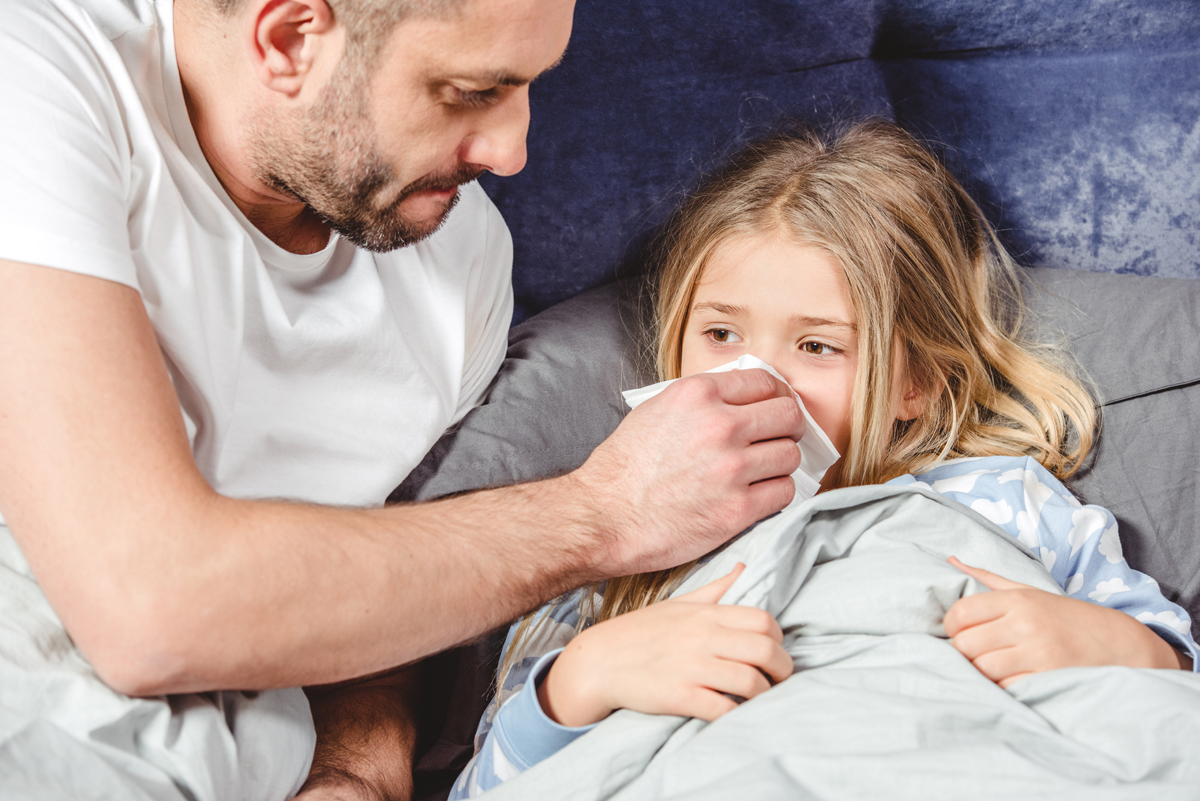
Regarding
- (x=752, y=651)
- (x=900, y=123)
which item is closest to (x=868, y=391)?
(x=752, y=651)

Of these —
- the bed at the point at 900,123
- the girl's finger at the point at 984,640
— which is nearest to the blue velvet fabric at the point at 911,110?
the bed at the point at 900,123

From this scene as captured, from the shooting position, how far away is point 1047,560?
1.40 m

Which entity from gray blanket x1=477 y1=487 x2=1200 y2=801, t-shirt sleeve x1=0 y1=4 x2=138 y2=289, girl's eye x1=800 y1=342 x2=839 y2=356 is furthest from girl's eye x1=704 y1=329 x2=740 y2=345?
t-shirt sleeve x1=0 y1=4 x2=138 y2=289

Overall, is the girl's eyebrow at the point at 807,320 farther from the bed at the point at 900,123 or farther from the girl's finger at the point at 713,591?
the girl's finger at the point at 713,591

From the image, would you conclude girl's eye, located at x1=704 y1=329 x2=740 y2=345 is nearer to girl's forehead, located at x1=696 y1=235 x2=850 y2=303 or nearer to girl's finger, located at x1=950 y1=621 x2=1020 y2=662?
girl's forehead, located at x1=696 y1=235 x2=850 y2=303

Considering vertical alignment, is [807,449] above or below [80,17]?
below

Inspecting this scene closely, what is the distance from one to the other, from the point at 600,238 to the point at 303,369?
74cm

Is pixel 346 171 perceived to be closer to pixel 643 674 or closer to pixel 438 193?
pixel 438 193

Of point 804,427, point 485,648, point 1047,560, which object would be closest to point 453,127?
point 804,427

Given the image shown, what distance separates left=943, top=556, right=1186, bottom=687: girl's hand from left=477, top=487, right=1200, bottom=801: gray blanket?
0.10ft

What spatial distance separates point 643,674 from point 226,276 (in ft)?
2.69

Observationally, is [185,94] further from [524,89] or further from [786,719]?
[786,719]

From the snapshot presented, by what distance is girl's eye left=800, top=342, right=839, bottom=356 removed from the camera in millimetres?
1547

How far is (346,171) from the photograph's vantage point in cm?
126
